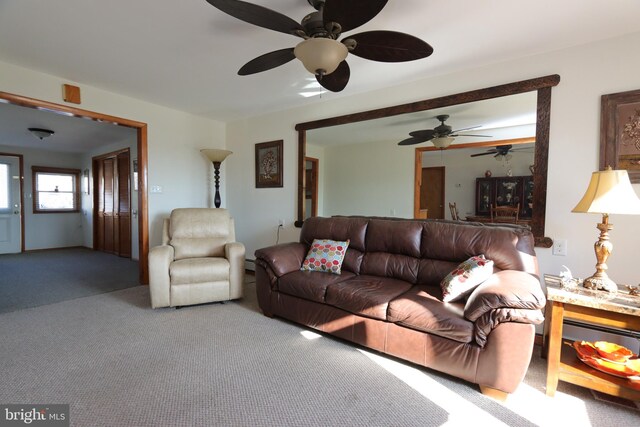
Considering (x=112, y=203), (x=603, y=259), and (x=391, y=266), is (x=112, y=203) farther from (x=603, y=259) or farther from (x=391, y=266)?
(x=603, y=259)

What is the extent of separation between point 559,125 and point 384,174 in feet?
5.01

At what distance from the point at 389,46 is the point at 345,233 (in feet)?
5.55

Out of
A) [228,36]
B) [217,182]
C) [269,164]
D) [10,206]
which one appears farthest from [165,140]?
[10,206]

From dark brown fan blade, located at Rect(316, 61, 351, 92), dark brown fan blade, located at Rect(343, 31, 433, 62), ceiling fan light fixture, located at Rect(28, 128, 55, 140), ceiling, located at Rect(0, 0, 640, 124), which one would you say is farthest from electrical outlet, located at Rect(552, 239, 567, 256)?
ceiling fan light fixture, located at Rect(28, 128, 55, 140)

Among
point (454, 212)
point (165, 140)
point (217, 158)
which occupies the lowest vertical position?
point (454, 212)

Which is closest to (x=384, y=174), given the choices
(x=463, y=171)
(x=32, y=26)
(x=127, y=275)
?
(x=463, y=171)

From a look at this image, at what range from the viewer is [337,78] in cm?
212

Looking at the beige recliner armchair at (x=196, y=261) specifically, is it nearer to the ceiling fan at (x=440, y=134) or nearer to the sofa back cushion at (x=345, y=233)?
the sofa back cushion at (x=345, y=233)

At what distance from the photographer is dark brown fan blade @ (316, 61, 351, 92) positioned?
203cm

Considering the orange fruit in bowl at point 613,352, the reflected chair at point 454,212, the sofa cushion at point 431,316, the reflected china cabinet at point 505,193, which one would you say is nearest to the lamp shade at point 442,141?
the reflected china cabinet at point 505,193

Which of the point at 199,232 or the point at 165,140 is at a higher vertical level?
the point at 165,140

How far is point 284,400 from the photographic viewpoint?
162 centimetres

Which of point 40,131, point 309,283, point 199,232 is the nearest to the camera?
point 309,283

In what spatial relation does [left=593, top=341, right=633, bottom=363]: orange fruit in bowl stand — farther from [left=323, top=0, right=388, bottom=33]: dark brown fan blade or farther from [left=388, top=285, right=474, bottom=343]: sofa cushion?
[left=323, top=0, right=388, bottom=33]: dark brown fan blade
